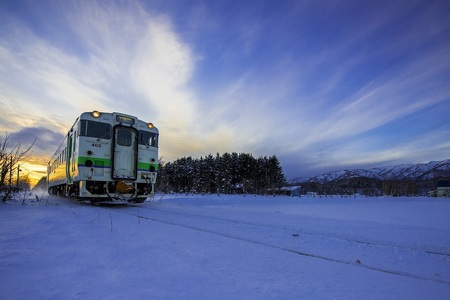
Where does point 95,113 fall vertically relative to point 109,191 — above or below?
above

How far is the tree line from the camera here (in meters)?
67.5

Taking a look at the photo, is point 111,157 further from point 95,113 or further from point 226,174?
point 226,174

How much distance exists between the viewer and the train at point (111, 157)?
10.1 meters

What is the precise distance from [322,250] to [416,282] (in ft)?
4.26

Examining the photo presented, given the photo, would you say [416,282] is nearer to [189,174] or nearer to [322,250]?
[322,250]

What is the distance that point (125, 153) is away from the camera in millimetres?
10930

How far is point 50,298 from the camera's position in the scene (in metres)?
1.75

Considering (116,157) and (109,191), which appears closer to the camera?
(109,191)

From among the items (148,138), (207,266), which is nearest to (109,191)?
(148,138)

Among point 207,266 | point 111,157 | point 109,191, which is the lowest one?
point 207,266

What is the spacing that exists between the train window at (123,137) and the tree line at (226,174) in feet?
175

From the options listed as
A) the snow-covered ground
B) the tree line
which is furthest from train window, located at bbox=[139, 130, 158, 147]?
the tree line

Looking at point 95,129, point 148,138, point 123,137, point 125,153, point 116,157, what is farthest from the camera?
point 148,138

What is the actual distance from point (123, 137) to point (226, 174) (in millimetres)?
57134
